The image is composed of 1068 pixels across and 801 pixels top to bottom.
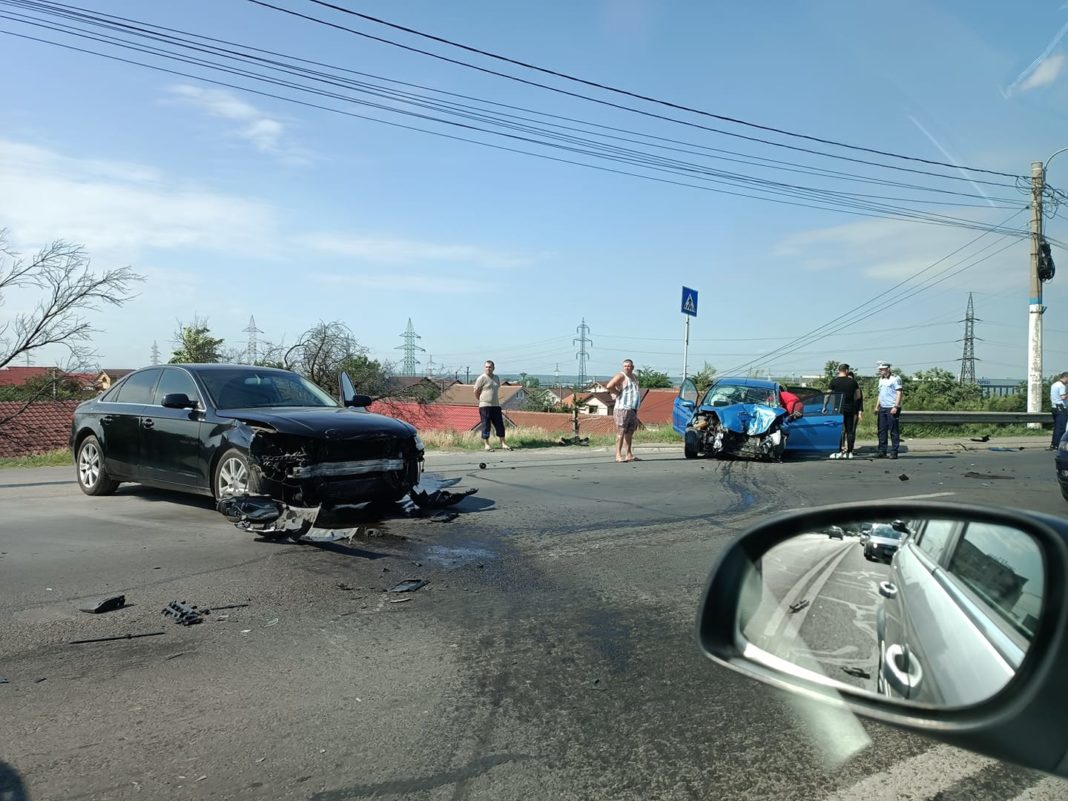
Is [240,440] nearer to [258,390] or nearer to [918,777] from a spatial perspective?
[258,390]

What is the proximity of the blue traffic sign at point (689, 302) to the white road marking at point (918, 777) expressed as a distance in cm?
1696

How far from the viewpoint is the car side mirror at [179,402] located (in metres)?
7.97

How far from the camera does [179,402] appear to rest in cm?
798

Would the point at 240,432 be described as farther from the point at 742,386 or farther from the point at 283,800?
the point at 742,386

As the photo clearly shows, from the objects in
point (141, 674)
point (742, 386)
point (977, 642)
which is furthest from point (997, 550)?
point (742, 386)

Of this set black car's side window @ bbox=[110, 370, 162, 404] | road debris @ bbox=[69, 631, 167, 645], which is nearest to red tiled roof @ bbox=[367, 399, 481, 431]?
black car's side window @ bbox=[110, 370, 162, 404]

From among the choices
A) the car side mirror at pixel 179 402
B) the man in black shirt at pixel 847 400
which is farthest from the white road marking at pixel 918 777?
the man in black shirt at pixel 847 400

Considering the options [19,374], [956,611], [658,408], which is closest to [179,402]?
[956,611]

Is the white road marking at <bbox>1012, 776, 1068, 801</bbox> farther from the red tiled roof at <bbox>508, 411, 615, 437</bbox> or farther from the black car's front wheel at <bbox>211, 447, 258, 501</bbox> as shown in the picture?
the red tiled roof at <bbox>508, 411, 615, 437</bbox>

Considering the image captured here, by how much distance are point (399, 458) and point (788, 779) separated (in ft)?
18.2

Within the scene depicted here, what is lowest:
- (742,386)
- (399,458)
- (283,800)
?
(283,800)

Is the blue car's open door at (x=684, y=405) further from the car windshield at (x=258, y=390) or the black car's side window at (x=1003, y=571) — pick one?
the black car's side window at (x=1003, y=571)

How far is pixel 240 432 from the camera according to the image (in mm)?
7500

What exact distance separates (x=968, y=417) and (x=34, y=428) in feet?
94.9
